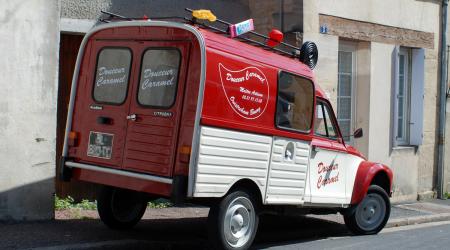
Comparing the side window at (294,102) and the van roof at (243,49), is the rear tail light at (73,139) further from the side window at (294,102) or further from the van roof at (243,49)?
the side window at (294,102)

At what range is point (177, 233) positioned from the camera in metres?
8.30

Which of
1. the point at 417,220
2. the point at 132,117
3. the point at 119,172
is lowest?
the point at 417,220

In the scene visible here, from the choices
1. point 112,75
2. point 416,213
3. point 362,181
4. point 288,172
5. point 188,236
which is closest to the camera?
point 112,75

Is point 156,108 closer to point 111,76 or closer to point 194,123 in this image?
point 194,123

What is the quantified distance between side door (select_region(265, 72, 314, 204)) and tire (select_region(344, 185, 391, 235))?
1576mm

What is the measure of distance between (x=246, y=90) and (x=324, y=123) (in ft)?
7.00

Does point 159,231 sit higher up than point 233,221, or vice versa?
point 233,221

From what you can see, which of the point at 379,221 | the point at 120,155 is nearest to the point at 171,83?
the point at 120,155

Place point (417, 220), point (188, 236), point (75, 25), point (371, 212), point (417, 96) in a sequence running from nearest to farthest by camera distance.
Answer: point (188, 236)
point (371, 212)
point (75, 25)
point (417, 220)
point (417, 96)

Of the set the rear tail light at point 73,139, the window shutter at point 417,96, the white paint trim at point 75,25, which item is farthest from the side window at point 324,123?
the window shutter at point 417,96

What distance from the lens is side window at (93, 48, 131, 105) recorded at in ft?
23.5

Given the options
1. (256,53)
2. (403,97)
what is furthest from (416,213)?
(256,53)

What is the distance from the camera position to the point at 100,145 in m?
7.12

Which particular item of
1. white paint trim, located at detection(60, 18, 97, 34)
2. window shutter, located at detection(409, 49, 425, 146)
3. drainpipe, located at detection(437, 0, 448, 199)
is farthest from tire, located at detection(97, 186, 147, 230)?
drainpipe, located at detection(437, 0, 448, 199)
